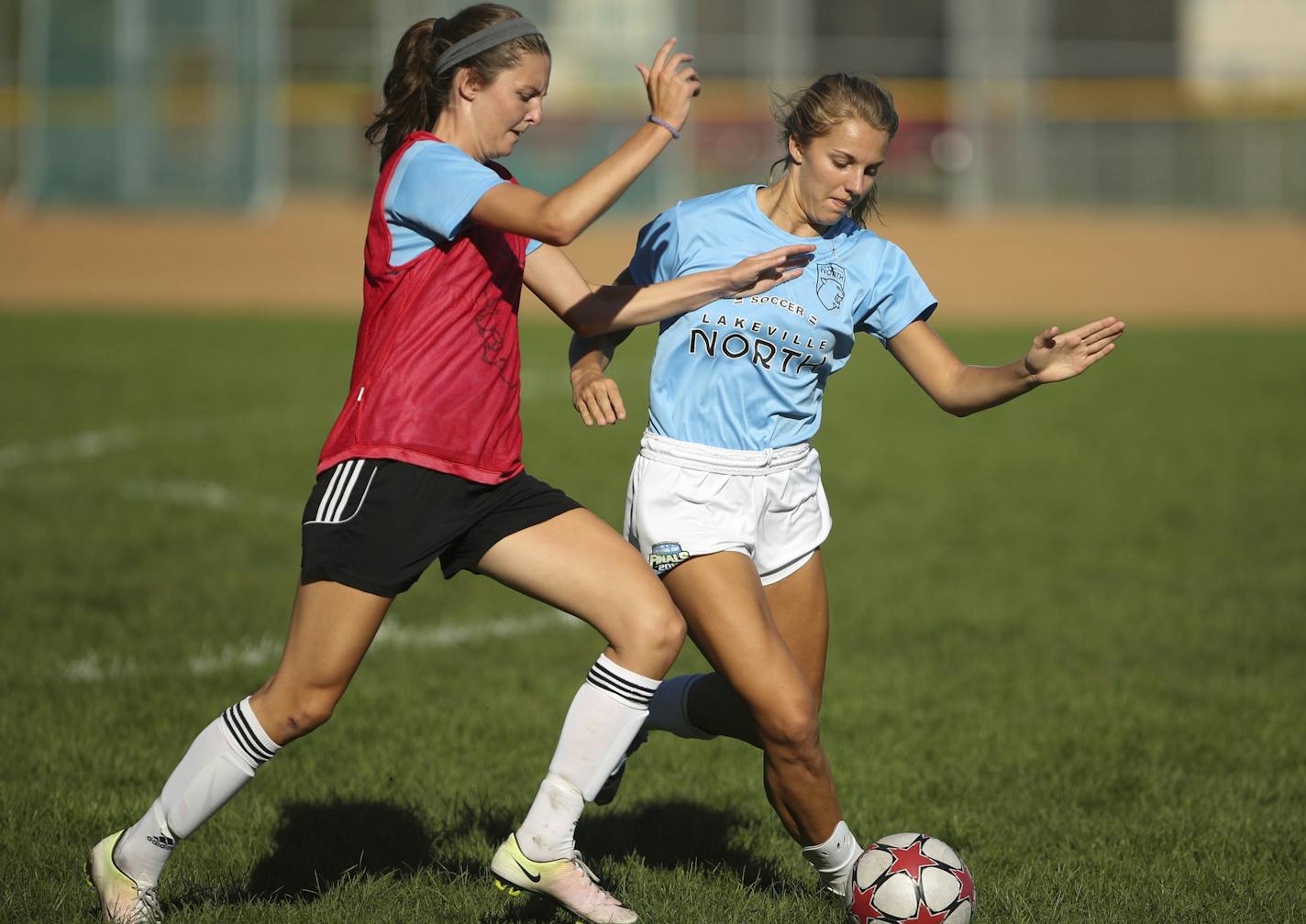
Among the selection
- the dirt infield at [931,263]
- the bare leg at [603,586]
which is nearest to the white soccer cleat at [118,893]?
the bare leg at [603,586]

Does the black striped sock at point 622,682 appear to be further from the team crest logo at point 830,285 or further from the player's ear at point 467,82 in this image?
the player's ear at point 467,82

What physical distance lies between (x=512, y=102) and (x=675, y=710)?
187 centimetres

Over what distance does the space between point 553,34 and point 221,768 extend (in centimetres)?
2985

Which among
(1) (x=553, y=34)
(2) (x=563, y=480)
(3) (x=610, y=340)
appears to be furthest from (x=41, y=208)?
(3) (x=610, y=340)

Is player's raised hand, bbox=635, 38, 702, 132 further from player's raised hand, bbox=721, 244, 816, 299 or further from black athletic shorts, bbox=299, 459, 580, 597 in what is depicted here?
black athletic shorts, bbox=299, 459, 580, 597

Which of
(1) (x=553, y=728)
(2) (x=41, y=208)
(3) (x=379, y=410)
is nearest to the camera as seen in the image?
(3) (x=379, y=410)

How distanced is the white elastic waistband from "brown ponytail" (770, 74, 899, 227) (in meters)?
0.77

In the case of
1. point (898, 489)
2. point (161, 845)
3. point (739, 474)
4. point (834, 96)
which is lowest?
point (898, 489)

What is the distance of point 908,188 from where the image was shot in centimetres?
3306

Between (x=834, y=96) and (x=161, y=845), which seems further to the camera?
(x=834, y=96)

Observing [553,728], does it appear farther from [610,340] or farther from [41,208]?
[41,208]

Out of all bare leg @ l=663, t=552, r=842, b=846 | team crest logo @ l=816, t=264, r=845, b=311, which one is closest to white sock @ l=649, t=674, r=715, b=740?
bare leg @ l=663, t=552, r=842, b=846

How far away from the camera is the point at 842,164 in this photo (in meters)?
4.18

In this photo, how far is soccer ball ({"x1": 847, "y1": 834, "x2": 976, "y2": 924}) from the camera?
13.1 ft
